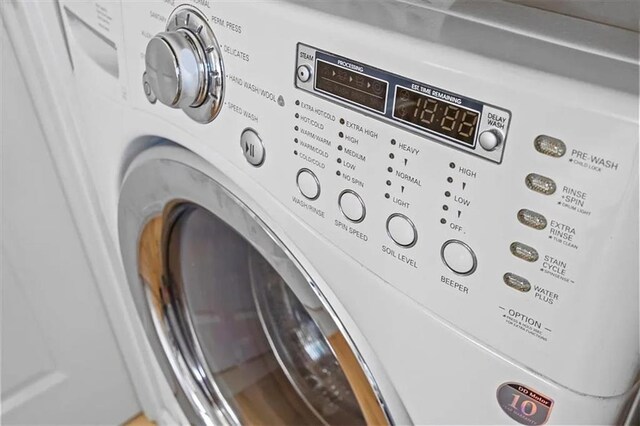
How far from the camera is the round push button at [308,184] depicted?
1.63 feet

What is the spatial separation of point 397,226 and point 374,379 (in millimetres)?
148

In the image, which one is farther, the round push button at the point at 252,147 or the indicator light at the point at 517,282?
the round push button at the point at 252,147

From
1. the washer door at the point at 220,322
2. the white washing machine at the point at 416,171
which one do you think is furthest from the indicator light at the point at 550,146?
the washer door at the point at 220,322

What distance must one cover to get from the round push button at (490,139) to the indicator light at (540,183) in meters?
0.03

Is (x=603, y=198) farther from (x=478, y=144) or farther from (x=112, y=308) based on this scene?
(x=112, y=308)

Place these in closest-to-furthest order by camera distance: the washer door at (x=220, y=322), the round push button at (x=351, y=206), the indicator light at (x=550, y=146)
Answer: the indicator light at (x=550, y=146) → the round push button at (x=351, y=206) → the washer door at (x=220, y=322)

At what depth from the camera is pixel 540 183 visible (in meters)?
0.38

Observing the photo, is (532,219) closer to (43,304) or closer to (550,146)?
(550,146)

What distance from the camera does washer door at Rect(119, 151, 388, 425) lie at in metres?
0.73

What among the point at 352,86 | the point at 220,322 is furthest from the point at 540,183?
the point at 220,322

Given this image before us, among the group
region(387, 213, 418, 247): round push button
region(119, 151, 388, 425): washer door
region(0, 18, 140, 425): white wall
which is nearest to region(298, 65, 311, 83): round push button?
region(387, 213, 418, 247): round push button

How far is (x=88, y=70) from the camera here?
703 mm

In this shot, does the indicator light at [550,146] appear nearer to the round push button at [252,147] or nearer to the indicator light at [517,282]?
the indicator light at [517,282]

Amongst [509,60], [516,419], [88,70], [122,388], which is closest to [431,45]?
[509,60]
